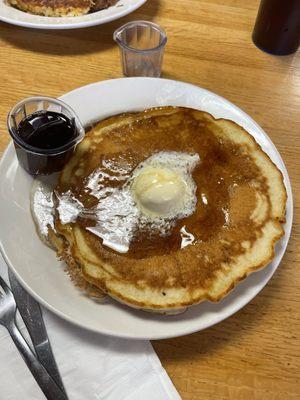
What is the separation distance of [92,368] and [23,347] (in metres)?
0.17

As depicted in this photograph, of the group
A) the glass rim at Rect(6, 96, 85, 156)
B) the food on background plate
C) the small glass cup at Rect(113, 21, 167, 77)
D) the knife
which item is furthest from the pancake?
the food on background plate

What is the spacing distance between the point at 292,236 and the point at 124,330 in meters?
0.60

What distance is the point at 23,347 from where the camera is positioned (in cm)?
102

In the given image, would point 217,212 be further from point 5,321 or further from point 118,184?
point 5,321

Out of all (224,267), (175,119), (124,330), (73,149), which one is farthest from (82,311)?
(175,119)

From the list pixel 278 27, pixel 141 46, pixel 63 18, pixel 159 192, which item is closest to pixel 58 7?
pixel 63 18

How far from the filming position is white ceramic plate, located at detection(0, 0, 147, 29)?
1629mm

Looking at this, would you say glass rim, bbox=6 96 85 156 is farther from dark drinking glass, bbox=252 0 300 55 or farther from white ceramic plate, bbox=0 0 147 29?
dark drinking glass, bbox=252 0 300 55

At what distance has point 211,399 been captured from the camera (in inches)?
39.5

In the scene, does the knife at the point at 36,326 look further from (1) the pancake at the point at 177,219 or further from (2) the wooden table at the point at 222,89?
(2) the wooden table at the point at 222,89

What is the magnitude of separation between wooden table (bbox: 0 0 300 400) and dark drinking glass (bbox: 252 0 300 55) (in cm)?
4

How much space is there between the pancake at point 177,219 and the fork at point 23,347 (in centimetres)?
19

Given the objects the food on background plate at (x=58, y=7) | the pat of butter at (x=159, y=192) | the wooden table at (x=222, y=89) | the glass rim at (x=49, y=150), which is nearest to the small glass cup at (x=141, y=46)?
the wooden table at (x=222, y=89)

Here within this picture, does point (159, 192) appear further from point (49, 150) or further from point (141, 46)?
point (141, 46)
